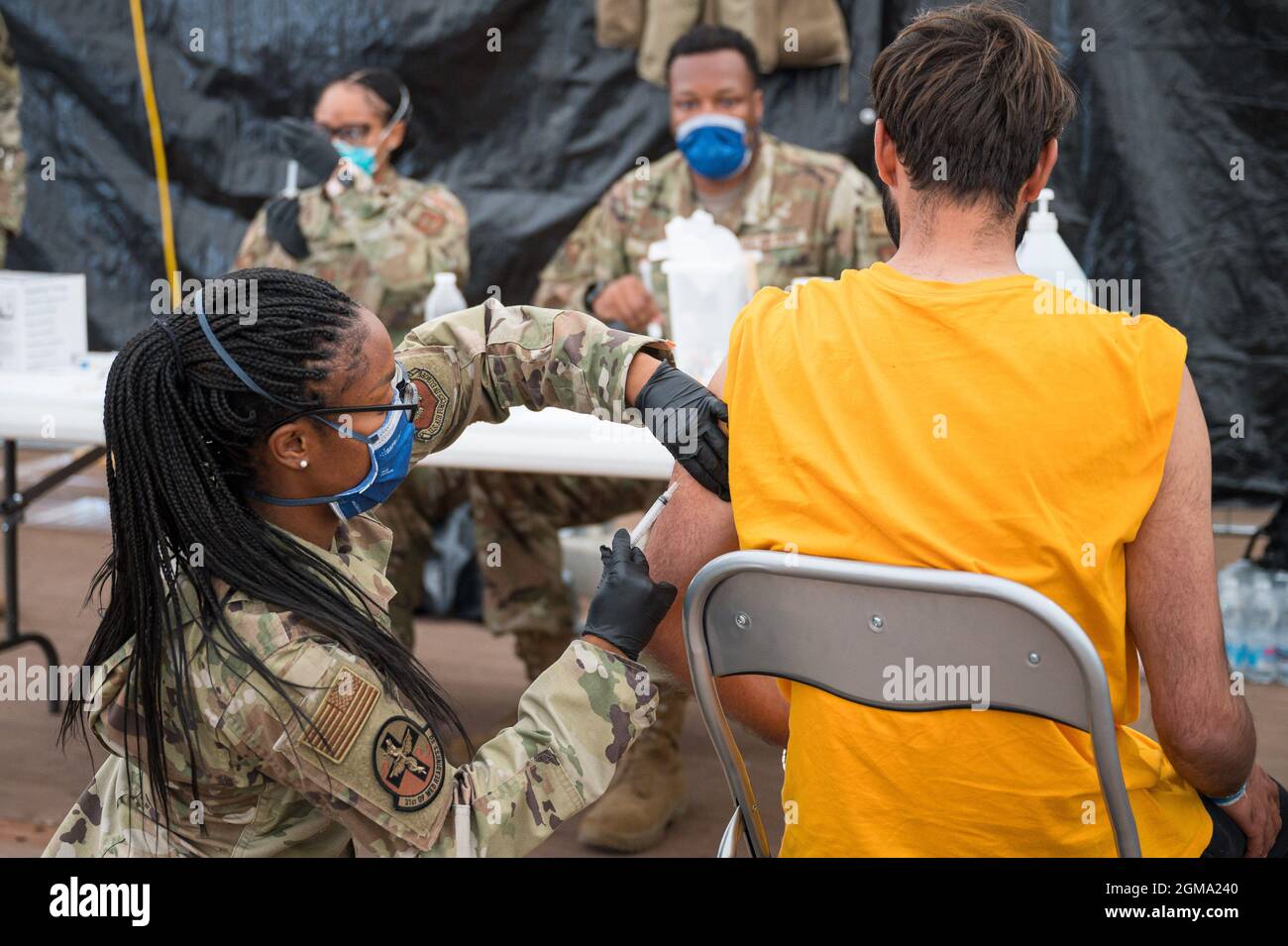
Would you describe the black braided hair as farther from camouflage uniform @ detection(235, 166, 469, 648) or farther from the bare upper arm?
camouflage uniform @ detection(235, 166, 469, 648)

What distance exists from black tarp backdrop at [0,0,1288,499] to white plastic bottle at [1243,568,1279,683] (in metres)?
0.67

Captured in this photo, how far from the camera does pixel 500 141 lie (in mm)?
4426

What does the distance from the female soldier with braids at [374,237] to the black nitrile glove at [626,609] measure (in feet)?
6.38

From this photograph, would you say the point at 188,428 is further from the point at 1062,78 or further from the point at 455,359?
the point at 1062,78

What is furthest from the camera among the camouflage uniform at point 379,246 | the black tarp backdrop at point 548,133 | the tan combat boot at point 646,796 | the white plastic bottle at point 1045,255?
the black tarp backdrop at point 548,133

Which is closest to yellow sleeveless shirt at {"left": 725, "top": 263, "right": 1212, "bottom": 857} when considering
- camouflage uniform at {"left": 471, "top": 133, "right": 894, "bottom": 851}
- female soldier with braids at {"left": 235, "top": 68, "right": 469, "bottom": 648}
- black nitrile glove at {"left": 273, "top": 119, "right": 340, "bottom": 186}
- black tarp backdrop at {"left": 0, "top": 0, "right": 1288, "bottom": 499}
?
camouflage uniform at {"left": 471, "top": 133, "right": 894, "bottom": 851}

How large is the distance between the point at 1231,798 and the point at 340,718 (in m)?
0.88

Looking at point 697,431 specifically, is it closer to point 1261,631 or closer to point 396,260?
point 396,260

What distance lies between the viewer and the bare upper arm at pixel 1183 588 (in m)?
1.16

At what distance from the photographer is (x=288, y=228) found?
341cm

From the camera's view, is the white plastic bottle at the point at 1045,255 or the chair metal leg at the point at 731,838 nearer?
the chair metal leg at the point at 731,838

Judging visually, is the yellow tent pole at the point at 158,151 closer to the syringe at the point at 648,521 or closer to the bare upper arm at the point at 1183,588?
the syringe at the point at 648,521

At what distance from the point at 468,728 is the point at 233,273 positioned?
2075mm

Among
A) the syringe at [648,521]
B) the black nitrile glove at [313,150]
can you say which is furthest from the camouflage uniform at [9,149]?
the syringe at [648,521]
